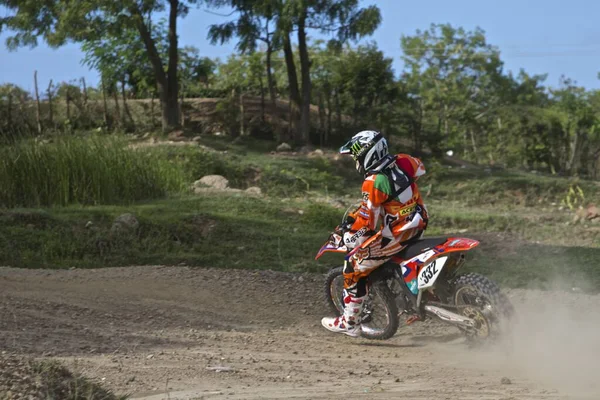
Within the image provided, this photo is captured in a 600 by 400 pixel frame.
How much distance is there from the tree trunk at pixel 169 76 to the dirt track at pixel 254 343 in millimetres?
16266

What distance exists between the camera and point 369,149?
8.01 m

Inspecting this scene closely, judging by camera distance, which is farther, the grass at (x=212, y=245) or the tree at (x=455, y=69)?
the tree at (x=455, y=69)

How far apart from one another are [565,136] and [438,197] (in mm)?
8658

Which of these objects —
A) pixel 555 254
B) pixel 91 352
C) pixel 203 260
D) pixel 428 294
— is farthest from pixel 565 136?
pixel 91 352

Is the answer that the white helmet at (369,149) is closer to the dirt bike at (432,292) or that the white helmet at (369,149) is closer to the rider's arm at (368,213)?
the rider's arm at (368,213)

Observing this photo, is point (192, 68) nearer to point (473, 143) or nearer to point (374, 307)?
point (473, 143)

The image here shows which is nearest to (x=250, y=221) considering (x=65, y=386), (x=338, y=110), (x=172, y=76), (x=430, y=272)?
(x=430, y=272)

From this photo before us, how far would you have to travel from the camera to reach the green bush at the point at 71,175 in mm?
15094

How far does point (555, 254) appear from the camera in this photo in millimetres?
12000

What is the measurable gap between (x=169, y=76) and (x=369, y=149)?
19441 millimetres

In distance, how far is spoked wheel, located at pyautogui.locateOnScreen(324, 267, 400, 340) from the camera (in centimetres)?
838

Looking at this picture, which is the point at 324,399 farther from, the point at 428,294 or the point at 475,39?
the point at 475,39

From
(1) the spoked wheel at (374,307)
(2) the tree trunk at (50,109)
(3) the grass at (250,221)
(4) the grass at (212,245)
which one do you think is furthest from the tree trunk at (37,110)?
(1) the spoked wheel at (374,307)

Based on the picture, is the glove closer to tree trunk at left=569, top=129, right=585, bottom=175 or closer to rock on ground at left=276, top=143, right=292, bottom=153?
rock on ground at left=276, top=143, right=292, bottom=153
